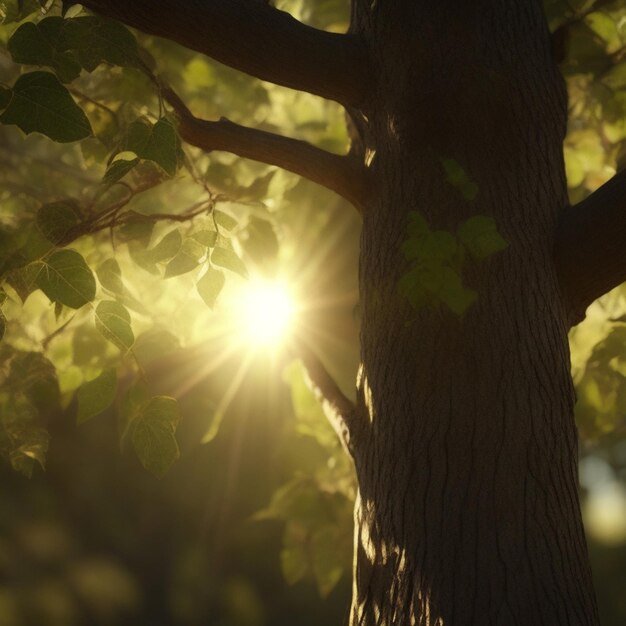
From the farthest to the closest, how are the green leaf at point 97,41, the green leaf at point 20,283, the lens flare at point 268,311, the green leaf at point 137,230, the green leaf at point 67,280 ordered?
the lens flare at point 268,311
the green leaf at point 137,230
the green leaf at point 20,283
the green leaf at point 97,41
the green leaf at point 67,280

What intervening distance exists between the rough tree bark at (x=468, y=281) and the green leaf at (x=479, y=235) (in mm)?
143

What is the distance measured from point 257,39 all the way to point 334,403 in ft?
3.59

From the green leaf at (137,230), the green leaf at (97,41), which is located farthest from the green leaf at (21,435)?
the green leaf at (97,41)

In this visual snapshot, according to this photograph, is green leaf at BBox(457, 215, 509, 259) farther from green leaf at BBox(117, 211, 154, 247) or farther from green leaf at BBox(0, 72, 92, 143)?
green leaf at BBox(117, 211, 154, 247)

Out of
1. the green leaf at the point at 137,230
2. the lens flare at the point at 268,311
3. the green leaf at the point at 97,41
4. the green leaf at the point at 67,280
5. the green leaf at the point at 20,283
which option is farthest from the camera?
the lens flare at the point at 268,311

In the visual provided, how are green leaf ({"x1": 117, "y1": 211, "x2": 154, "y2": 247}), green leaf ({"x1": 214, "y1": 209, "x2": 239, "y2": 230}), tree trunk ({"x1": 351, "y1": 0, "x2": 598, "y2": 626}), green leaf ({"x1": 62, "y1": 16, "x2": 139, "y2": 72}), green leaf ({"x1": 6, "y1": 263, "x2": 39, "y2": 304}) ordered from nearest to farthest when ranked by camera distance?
1. tree trunk ({"x1": 351, "y1": 0, "x2": 598, "y2": 626})
2. green leaf ({"x1": 62, "y1": 16, "x2": 139, "y2": 72})
3. green leaf ({"x1": 6, "y1": 263, "x2": 39, "y2": 304})
4. green leaf ({"x1": 214, "y1": 209, "x2": 239, "y2": 230})
5. green leaf ({"x1": 117, "y1": 211, "x2": 154, "y2": 247})

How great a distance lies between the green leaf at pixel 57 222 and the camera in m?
1.87

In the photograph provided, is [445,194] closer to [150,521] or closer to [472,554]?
[472,554]

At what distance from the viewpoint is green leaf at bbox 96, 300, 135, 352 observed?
1.60 meters

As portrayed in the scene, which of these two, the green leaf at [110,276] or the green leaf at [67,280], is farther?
the green leaf at [110,276]

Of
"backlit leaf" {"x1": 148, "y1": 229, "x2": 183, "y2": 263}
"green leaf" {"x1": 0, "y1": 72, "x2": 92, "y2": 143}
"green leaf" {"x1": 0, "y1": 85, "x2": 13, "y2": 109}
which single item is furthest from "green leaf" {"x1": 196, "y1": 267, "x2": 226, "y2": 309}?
"green leaf" {"x1": 0, "y1": 85, "x2": 13, "y2": 109}

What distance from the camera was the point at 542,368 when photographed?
62.3 inches

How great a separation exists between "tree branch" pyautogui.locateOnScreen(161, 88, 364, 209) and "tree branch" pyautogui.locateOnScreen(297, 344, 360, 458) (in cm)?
62

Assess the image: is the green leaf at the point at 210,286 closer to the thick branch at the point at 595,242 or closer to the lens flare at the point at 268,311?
the lens flare at the point at 268,311
